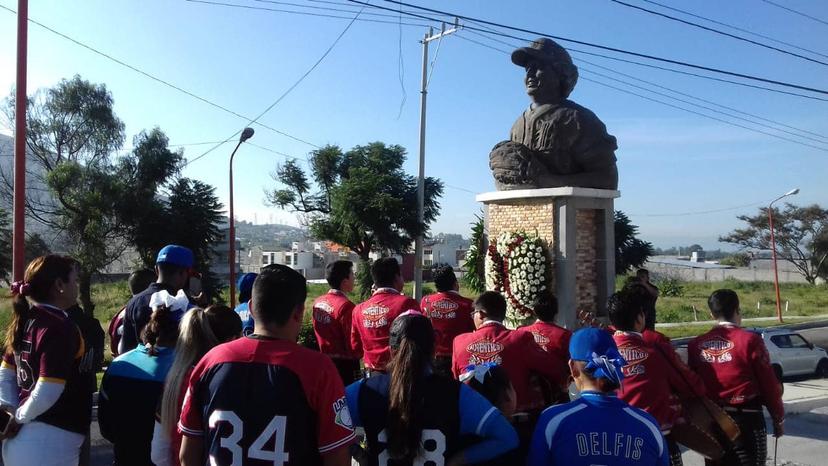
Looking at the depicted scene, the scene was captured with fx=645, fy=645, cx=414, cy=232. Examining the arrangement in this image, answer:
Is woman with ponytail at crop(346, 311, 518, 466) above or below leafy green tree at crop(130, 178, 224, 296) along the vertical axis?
below

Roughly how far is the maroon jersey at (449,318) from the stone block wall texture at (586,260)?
4.20 metres

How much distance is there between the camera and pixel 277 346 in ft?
8.22

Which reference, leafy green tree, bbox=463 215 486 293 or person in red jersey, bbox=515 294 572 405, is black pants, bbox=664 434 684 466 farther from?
leafy green tree, bbox=463 215 486 293

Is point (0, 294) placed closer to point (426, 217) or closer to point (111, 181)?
point (111, 181)

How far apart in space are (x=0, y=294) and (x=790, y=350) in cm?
2667

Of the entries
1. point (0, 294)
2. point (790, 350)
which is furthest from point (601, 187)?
point (0, 294)

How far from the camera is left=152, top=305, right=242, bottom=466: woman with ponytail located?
3.07m

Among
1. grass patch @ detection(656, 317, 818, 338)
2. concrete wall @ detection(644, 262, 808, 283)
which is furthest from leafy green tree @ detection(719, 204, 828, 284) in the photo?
grass patch @ detection(656, 317, 818, 338)

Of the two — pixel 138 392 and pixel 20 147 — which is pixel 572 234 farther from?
pixel 20 147

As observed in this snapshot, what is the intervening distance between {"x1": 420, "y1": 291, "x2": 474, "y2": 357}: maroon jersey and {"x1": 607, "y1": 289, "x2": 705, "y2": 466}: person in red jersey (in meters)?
2.32

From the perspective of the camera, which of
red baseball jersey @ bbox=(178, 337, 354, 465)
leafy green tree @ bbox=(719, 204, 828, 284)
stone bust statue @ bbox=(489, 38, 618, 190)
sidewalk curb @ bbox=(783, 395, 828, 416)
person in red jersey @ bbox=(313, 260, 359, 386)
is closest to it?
red baseball jersey @ bbox=(178, 337, 354, 465)

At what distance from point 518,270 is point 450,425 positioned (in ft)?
24.6

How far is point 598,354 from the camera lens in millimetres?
2863

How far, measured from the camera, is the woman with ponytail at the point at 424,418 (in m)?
2.78
